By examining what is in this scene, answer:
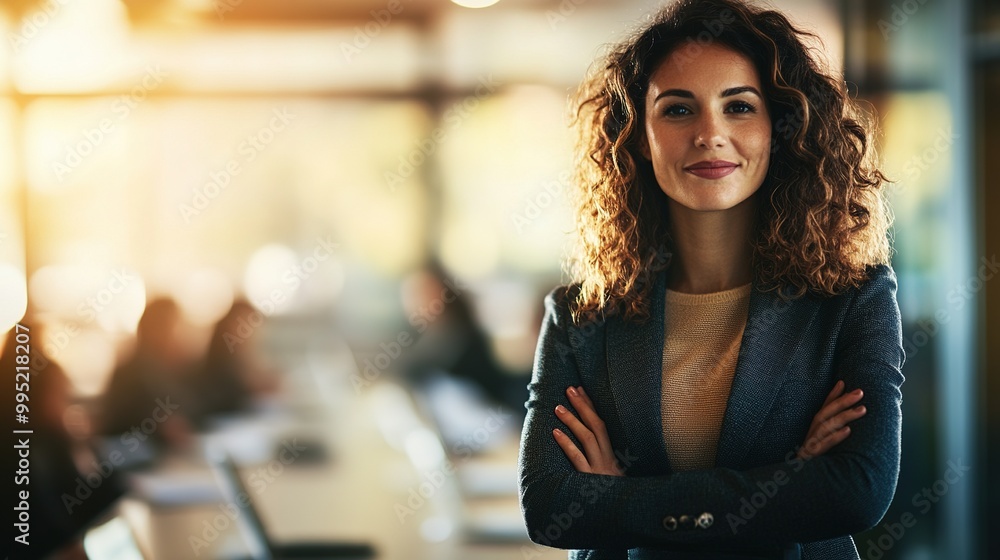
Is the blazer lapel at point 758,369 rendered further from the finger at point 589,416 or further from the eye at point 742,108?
the eye at point 742,108

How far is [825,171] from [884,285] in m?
0.24

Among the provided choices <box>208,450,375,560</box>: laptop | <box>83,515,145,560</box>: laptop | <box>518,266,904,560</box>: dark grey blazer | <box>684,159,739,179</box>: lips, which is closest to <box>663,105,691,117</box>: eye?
<box>684,159,739,179</box>: lips

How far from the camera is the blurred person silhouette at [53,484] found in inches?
107

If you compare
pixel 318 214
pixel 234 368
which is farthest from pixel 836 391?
pixel 318 214

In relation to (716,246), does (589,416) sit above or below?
below

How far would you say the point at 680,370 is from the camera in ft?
4.86

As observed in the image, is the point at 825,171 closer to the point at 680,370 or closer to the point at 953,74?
the point at 680,370

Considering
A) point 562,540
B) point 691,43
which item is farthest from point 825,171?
point 562,540

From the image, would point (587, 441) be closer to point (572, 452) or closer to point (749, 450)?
point (572, 452)

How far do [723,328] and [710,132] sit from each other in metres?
0.35

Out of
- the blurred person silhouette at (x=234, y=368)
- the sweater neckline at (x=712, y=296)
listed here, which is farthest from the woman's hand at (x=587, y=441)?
the blurred person silhouette at (x=234, y=368)

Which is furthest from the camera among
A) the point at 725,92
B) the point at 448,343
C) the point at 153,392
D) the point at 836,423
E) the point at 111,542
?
the point at 448,343

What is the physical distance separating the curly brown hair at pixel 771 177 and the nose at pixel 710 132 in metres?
0.13

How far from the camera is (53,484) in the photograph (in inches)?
118
